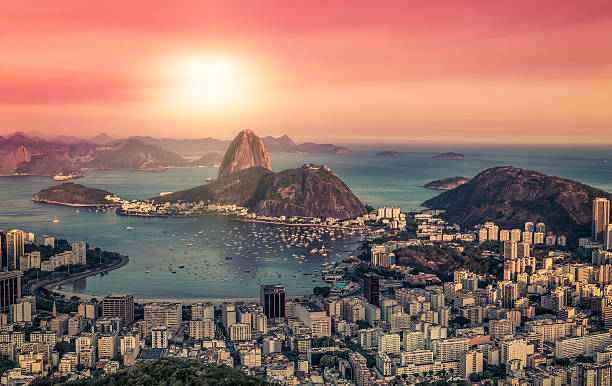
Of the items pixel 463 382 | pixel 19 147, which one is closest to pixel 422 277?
pixel 463 382

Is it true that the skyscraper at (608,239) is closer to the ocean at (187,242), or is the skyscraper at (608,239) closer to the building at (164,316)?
the ocean at (187,242)

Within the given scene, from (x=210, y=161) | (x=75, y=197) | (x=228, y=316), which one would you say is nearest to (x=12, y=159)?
(x=75, y=197)

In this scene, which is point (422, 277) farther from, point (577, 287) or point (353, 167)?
point (353, 167)

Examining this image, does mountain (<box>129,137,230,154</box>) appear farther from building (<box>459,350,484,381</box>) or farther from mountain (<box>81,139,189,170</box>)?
building (<box>459,350,484,381</box>)

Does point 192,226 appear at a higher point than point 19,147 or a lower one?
lower

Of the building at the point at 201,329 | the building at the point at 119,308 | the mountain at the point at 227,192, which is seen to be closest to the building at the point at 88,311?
the building at the point at 119,308

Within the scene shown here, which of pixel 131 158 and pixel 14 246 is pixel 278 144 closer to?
pixel 131 158
